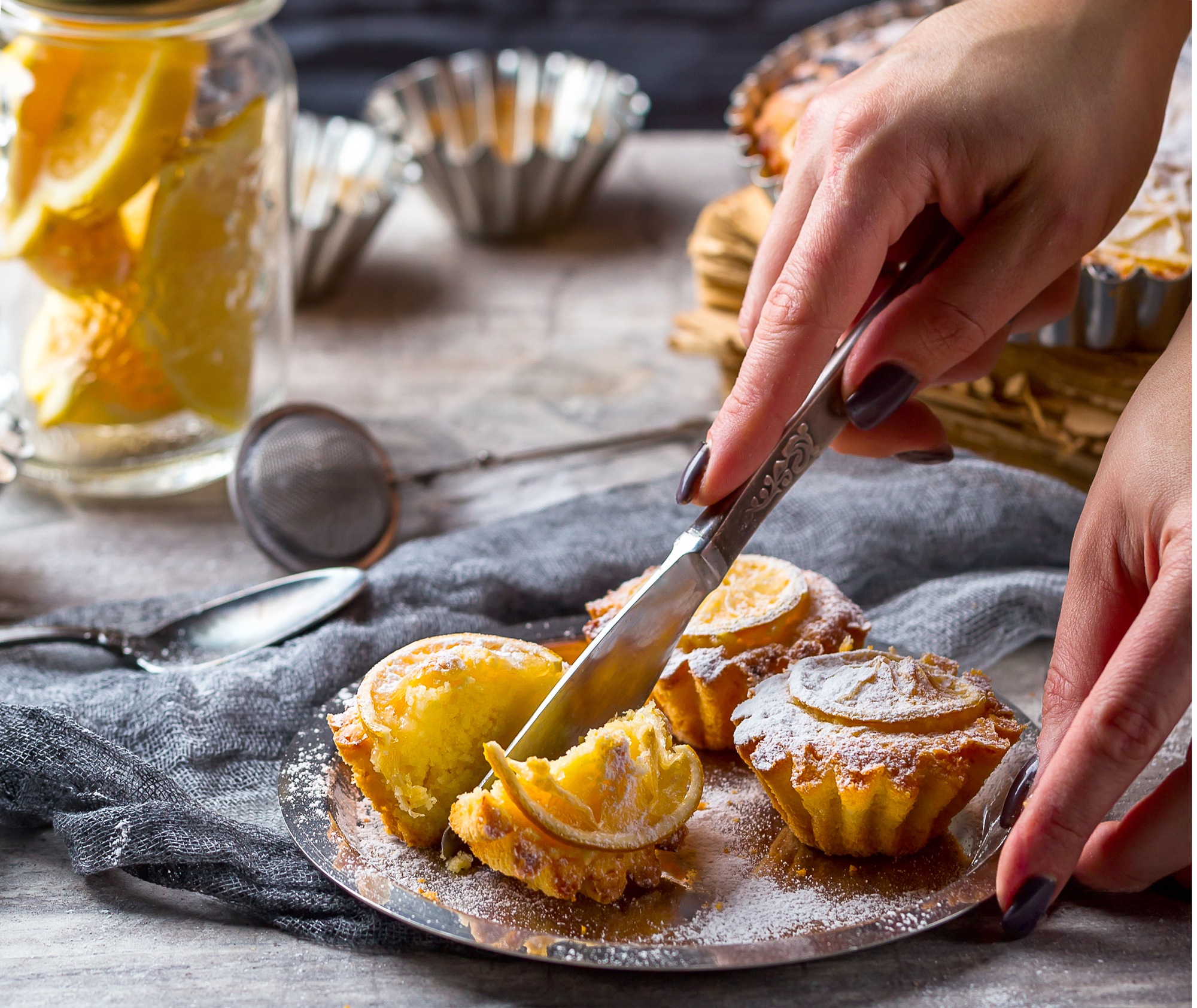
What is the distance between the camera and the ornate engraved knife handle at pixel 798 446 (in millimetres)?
995

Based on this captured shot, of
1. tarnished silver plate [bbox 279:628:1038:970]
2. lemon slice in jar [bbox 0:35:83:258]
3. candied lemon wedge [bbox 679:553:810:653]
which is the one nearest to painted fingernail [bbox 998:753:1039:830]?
tarnished silver plate [bbox 279:628:1038:970]

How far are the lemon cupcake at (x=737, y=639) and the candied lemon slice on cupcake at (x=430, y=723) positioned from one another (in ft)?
0.43

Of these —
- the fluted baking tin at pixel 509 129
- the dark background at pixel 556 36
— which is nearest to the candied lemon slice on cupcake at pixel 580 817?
the fluted baking tin at pixel 509 129

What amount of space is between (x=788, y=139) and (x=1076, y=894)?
1.13 meters

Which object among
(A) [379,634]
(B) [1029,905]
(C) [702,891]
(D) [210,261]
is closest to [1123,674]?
(B) [1029,905]

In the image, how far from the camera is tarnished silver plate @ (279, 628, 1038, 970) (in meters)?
0.80

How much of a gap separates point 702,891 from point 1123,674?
319mm

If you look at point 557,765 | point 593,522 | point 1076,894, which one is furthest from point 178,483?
point 1076,894

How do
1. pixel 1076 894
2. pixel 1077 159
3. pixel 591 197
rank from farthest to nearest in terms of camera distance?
pixel 591 197 → pixel 1077 159 → pixel 1076 894

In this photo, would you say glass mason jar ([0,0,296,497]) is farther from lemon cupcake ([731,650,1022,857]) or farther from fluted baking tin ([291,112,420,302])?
lemon cupcake ([731,650,1022,857])

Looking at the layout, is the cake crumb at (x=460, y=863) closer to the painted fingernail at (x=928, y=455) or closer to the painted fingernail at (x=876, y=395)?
the painted fingernail at (x=876, y=395)

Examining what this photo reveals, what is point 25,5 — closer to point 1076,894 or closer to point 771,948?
point 771,948

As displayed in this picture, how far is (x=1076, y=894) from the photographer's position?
3.05 ft

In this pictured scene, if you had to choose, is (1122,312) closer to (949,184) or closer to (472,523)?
(949,184)
